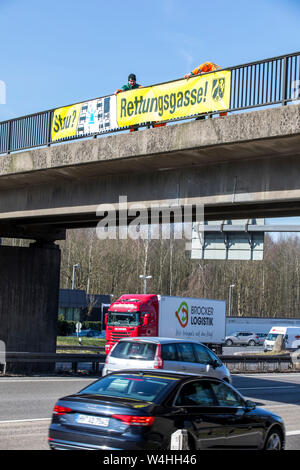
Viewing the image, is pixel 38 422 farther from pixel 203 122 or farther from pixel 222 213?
pixel 222 213

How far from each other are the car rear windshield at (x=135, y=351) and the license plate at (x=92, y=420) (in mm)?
7082

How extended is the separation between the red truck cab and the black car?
25403 mm

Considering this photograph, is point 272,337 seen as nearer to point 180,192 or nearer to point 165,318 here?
point 165,318

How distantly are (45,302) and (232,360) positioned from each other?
8.57 metres

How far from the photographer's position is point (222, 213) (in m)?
18.5

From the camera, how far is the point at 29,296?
2422cm

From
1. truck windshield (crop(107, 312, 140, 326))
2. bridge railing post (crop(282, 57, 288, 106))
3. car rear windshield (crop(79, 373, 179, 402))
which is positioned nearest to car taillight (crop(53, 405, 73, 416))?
car rear windshield (crop(79, 373, 179, 402))

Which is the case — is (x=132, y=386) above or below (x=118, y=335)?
above

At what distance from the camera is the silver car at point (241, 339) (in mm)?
66750

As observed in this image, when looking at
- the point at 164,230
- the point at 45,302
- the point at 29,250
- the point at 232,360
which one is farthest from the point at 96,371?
the point at 164,230

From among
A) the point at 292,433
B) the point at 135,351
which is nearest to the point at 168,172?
the point at 135,351

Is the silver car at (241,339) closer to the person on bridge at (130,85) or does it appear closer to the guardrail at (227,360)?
the guardrail at (227,360)

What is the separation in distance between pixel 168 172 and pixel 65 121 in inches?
154

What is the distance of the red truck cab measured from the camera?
111 feet
